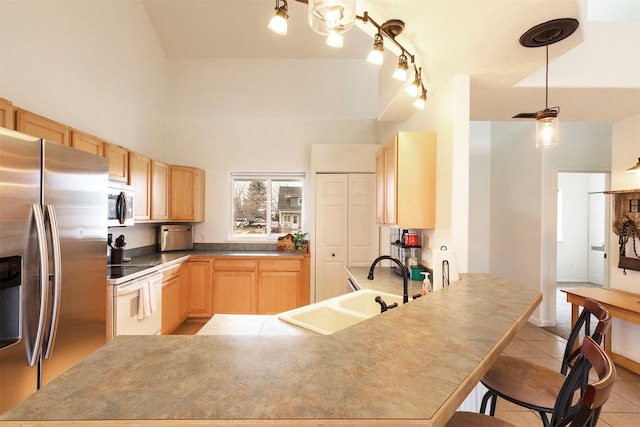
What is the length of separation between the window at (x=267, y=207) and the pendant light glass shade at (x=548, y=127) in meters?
3.44

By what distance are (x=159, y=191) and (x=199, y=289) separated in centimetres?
141

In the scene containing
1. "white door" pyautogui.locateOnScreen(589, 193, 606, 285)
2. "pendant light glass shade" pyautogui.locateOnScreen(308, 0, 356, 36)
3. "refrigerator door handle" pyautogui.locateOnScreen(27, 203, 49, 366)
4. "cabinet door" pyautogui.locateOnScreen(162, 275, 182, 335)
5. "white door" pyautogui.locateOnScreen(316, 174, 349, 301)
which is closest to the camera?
"pendant light glass shade" pyautogui.locateOnScreen(308, 0, 356, 36)

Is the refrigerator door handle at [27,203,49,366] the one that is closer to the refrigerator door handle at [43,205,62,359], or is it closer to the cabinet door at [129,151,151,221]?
the refrigerator door handle at [43,205,62,359]

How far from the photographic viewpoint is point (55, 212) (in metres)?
1.72

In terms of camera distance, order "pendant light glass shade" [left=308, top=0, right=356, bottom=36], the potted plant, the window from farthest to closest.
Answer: the window
the potted plant
"pendant light glass shade" [left=308, top=0, right=356, bottom=36]

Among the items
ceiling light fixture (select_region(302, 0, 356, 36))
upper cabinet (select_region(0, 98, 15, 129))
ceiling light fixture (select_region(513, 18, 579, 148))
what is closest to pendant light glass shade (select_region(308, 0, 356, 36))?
ceiling light fixture (select_region(302, 0, 356, 36))

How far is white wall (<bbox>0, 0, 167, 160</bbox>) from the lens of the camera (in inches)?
90.4

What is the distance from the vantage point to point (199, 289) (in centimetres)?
402

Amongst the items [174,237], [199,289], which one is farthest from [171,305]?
[174,237]

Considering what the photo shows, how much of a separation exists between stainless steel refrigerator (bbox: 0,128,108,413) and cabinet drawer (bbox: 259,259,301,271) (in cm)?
209

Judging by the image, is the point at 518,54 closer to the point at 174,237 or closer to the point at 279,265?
the point at 279,265

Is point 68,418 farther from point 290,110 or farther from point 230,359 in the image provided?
point 290,110

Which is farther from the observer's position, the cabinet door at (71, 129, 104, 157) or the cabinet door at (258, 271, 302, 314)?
the cabinet door at (258, 271, 302, 314)

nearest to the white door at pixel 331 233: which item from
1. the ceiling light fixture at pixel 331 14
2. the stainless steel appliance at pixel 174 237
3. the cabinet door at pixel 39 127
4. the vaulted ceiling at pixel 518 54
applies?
the vaulted ceiling at pixel 518 54
